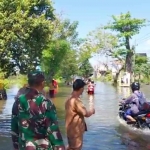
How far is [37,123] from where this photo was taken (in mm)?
4273

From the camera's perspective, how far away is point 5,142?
33.6 feet

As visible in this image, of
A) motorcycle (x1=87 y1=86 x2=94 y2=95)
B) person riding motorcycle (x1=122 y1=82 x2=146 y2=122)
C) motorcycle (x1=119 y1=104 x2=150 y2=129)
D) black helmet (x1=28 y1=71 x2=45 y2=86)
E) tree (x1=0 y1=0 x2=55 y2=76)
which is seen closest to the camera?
black helmet (x1=28 y1=71 x2=45 y2=86)

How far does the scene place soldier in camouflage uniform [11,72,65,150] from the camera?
4262mm

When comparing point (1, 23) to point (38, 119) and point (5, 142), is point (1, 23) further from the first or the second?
point (38, 119)

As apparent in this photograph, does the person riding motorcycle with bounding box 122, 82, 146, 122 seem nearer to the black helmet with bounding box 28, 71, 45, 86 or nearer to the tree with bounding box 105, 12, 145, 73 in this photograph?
the black helmet with bounding box 28, 71, 45, 86

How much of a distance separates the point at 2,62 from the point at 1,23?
3.31 meters

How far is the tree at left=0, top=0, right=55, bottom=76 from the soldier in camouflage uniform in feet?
73.8

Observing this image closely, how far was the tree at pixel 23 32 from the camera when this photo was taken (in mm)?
26828

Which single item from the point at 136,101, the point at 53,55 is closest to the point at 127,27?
the point at 53,55

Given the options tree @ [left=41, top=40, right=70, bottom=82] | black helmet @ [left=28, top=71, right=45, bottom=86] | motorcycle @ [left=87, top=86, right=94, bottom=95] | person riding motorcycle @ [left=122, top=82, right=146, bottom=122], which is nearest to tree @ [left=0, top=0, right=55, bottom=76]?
motorcycle @ [left=87, top=86, right=94, bottom=95]

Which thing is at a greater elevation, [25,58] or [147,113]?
[25,58]

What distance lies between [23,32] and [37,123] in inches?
938

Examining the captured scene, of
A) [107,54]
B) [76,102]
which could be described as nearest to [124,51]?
[107,54]

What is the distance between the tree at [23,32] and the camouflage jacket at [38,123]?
73.9 feet
